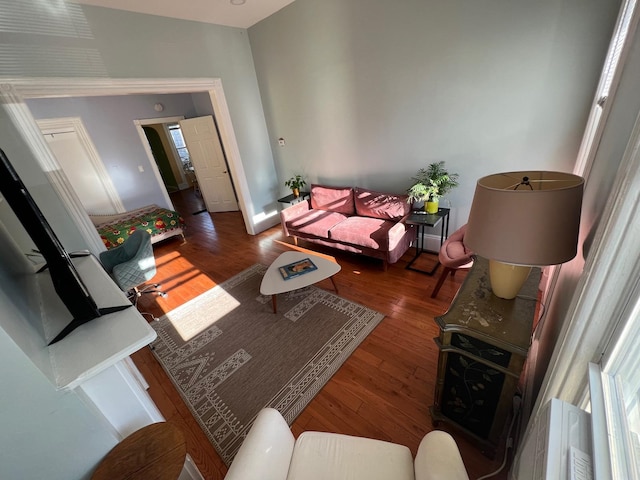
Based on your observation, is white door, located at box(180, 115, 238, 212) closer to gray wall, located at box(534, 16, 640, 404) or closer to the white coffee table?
the white coffee table

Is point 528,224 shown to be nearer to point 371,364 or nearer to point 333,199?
point 371,364

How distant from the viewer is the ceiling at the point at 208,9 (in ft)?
8.04

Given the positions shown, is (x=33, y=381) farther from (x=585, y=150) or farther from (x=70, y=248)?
(x=585, y=150)

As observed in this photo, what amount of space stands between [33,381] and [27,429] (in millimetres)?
123

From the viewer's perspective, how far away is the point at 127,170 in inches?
192

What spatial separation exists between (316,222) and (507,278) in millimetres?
2449

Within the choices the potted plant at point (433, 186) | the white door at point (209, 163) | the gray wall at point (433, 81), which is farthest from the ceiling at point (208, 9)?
the potted plant at point (433, 186)

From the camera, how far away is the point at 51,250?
3.10ft

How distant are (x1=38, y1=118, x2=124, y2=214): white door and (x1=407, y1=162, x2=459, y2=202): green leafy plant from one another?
532 cm

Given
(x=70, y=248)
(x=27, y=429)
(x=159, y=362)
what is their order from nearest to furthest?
(x=27, y=429), (x=159, y=362), (x=70, y=248)

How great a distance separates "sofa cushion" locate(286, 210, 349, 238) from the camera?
321 cm

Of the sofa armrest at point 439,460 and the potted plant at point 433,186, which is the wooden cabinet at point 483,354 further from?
the potted plant at point 433,186

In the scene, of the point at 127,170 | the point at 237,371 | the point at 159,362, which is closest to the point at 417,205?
the point at 237,371

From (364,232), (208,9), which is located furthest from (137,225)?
(364,232)
